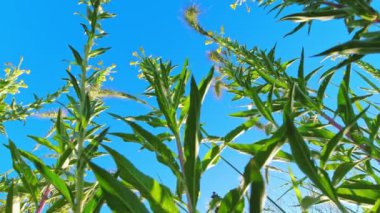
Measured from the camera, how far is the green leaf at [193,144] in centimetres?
76

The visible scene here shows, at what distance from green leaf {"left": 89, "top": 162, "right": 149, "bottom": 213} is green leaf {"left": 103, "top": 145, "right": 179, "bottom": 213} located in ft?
0.17

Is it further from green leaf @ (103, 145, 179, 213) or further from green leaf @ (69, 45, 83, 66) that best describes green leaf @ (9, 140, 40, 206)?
green leaf @ (69, 45, 83, 66)

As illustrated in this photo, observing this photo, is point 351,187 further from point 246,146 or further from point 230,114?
point 230,114

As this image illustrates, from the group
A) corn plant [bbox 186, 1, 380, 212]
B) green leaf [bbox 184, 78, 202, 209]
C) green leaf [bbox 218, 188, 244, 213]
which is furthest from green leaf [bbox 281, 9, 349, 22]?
green leaf [bbox 218, 188, 244, 213]

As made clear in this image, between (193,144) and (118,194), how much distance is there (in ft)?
0.66

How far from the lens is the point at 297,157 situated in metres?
0.66

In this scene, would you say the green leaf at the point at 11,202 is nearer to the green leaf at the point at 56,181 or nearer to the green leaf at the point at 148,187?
the green leaf at the point at 56,181

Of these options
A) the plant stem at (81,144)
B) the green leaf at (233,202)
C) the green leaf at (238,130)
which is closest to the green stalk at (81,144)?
the plant stem at (81,144)

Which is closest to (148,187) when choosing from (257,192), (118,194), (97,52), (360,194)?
(118,194)

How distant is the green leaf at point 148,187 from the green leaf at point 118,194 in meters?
0.05

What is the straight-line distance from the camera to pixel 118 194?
631mm

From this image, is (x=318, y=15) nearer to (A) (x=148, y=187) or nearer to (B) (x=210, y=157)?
(B) (x=210, y=157)

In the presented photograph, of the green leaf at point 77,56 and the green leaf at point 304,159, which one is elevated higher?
the green leaf at point 77,56

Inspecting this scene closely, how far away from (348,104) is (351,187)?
0.30 metres
